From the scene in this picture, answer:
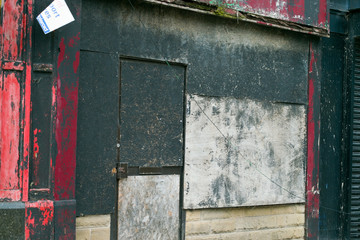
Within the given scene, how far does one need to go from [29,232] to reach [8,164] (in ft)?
2.22

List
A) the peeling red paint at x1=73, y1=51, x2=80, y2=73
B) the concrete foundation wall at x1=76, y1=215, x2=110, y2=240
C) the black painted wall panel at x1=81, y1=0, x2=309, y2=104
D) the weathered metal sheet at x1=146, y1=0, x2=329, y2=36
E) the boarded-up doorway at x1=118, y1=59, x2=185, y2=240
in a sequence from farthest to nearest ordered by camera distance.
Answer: the weathered metal sheet at x1=146, y1=0, x2=329, y2=36, the boarded-up doorway at x1=118, y1=59, x2=185, y2=240, the black painted wall panel at x1=81, y1=0, x2=309, y2=104, the concrete foundation wall at x1=76, y1=215, x2=110, y2=240, the peeling red paint at x1=73, y1=51, x2=80, y2=73

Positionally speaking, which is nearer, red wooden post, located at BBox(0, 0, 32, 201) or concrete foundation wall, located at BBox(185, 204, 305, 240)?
red wooden post, located at BBox(0, 0, 32, 201)

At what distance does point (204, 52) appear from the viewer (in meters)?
6.38

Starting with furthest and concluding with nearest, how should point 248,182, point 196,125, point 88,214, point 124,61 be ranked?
point 248,182 → point 196,125 → point 124,61 → point 88,214

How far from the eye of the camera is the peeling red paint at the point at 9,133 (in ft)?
15.5

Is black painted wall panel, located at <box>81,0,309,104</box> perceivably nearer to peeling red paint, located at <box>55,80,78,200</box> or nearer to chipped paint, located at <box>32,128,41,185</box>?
peeling red paint, located at <box>55,80,78,200</box>

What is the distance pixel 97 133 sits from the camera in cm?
546

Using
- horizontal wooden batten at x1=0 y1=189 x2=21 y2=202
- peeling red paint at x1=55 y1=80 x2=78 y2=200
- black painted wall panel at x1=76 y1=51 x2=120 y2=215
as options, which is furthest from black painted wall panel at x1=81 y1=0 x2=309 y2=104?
horizontal wooden batten at x1=0 y1=189 x2=21 y2=202

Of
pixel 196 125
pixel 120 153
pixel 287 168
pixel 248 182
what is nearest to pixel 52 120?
pixel 120 153

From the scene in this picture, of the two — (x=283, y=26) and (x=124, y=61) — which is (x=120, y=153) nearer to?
(x=124, y=61)

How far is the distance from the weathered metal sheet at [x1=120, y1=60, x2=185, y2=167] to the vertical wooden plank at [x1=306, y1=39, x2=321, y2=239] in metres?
2.30

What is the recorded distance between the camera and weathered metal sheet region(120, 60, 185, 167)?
18.7 ft

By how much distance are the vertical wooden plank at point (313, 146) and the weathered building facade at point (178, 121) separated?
22 millimetres

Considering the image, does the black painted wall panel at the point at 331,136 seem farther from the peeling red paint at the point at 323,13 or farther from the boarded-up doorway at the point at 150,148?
the boarded-up doorway at the point at 150,148
